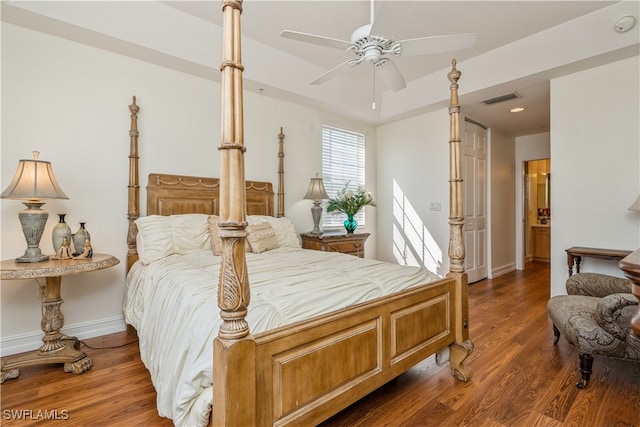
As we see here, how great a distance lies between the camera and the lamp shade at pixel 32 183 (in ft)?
6.99

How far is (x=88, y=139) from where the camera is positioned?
9.21 ft

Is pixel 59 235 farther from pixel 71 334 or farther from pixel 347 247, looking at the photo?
pixel 347 247

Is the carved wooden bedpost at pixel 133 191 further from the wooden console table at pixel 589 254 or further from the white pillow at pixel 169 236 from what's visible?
the wooden console table at pixel 589 254

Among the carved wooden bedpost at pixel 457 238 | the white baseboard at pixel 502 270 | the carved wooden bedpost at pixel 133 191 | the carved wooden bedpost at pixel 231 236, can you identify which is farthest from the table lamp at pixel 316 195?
the white baseboard at pixel 502 270

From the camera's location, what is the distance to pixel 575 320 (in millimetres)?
2117

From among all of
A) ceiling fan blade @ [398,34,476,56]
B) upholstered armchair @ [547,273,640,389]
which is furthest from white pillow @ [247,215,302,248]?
upholstered armchair @ [547,273,640,389]

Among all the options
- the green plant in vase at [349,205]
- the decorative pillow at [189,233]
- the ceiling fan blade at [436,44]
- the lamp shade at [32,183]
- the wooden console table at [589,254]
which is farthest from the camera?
the green plant in vase at [349,205]

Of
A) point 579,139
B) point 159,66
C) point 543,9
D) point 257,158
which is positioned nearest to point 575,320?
point 579,139

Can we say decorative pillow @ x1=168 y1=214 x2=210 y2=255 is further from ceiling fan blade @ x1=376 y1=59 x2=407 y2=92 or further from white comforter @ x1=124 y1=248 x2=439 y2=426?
ceiling fan blade @ x1=376 y1=59 x2=407 y2=92

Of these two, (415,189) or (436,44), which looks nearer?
(436,44)

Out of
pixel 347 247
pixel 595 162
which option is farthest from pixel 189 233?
pixel 595 162

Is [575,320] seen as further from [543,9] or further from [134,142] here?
[134,142]

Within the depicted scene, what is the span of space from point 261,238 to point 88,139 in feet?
5.98

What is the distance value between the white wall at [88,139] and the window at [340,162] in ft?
5.81
